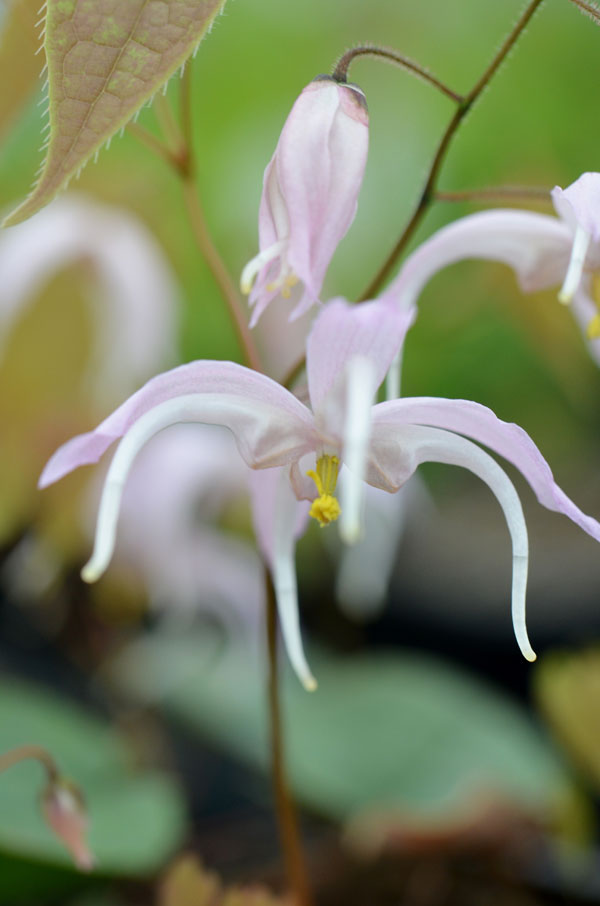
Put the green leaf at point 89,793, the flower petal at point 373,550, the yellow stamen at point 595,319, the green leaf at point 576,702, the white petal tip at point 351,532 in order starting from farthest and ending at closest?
1. the flower petal at point 373,550
2. the green leaf at point 576,702
3. the green leaf at point 89,793
4. the yellow stamen at point 595,319
5. the white petal tip at point 351,532

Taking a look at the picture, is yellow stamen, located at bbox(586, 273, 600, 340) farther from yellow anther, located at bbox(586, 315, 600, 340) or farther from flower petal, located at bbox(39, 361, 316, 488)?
flower petal, located at bbox(39, 361, 316, 488)

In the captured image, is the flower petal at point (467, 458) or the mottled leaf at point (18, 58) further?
the mottled leaf at point (18, 58)

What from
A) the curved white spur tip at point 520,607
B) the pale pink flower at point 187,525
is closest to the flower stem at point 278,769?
the curved white spur tip at point 520,607

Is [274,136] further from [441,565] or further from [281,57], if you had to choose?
[441,565]

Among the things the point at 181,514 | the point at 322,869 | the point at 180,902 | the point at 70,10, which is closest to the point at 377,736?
the point at 322,869

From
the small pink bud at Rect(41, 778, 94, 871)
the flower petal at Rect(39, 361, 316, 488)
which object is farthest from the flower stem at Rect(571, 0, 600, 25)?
the small pink bud at Rect(41, 778, 94, 871)

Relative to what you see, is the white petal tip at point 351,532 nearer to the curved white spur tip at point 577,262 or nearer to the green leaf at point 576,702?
the curved white spur tip at point 577,262

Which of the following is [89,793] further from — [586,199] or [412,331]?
[412,331]
